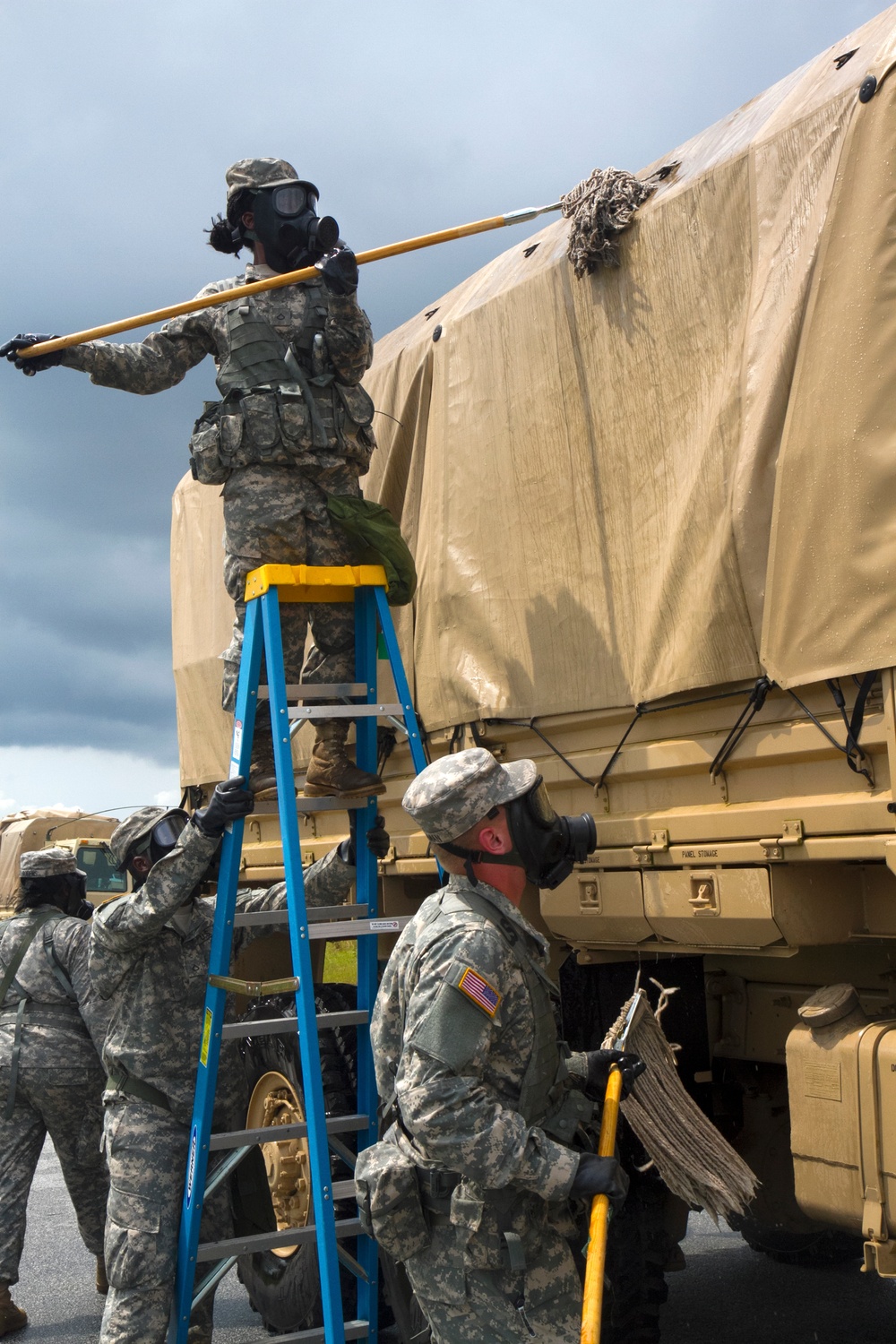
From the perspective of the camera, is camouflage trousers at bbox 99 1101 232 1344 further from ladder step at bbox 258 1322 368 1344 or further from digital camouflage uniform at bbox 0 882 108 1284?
digital camouflage uniform at bbox 0 882 108 1284

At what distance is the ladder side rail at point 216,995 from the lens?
3.95 metres

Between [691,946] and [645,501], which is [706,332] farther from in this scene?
[691,946]

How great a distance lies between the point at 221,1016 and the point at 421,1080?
1483 mm

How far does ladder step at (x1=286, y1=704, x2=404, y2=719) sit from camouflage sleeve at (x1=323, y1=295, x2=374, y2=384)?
106 cm

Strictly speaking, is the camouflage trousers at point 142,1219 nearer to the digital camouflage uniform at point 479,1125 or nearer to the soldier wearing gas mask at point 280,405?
the soldier wearing gas mask at point 280,405

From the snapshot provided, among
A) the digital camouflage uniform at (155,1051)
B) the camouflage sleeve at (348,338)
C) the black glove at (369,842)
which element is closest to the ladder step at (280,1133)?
the digital camouflage uniform at (155,1051)

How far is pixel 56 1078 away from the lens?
585 cm

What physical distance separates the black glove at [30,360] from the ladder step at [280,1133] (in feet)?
7.59

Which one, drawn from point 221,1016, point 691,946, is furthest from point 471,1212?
point 221,1016

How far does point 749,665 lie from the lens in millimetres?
3393

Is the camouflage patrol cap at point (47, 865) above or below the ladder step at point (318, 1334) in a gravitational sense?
above

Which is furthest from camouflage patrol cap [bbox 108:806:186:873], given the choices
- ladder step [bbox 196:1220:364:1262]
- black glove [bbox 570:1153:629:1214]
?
black glove [bbox 570:1153:629:1214]

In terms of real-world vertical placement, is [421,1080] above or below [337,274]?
below

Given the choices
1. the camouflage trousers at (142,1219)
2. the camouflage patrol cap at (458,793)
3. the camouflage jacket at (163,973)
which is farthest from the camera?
the camouflage jacket at (163,973)
